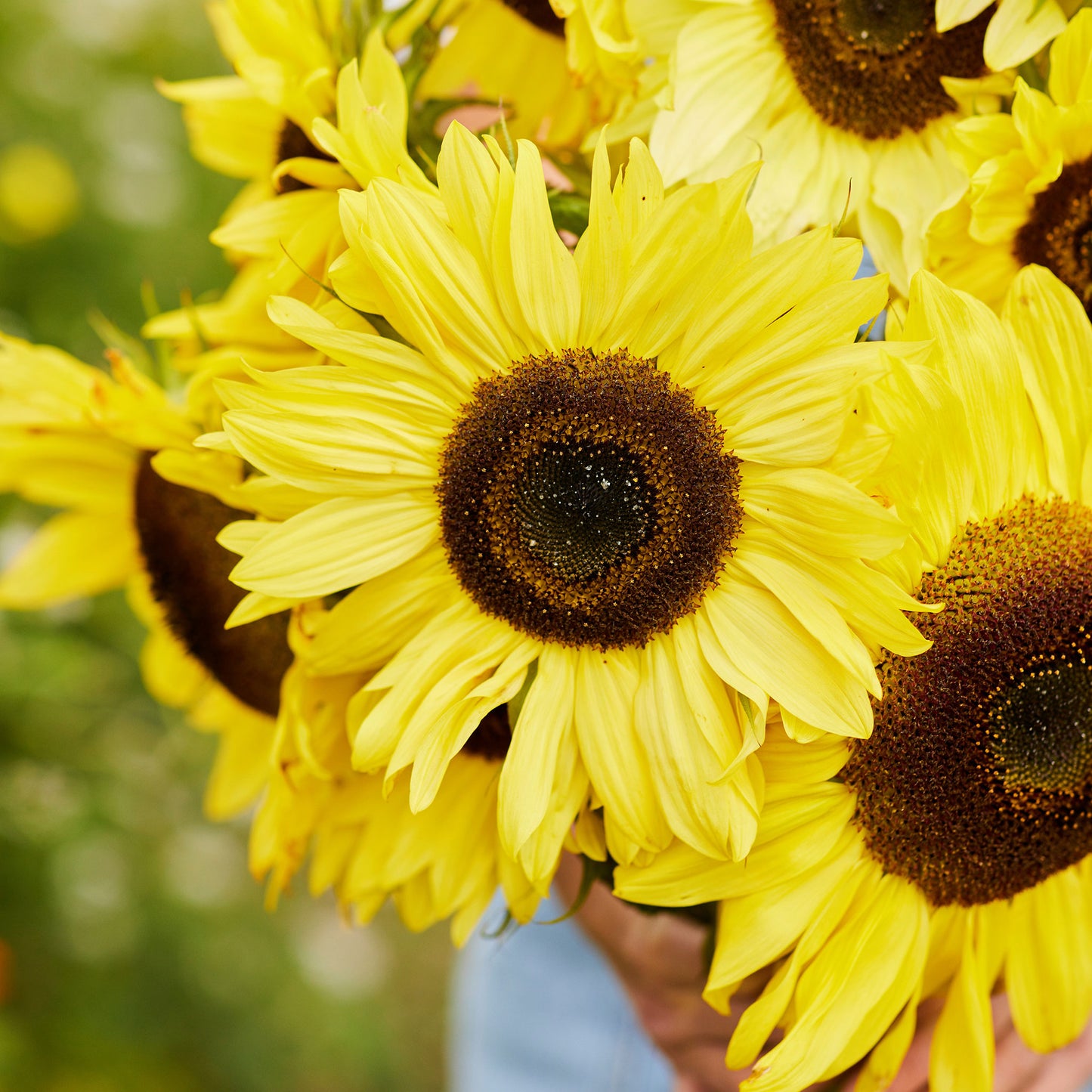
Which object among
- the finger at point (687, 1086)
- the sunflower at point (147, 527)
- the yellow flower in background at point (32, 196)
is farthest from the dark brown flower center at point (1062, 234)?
the yellow flower in background at point (32, 196)

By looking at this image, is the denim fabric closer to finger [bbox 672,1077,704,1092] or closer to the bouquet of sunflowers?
finger [bbox 672,1077,704,1092]

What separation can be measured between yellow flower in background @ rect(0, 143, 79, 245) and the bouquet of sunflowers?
985mm

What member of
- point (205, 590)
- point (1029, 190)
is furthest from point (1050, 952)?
point (205, 590)

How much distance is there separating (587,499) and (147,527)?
28cm

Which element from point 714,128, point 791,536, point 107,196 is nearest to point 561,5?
point 714,128

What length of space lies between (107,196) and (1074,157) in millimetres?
1369

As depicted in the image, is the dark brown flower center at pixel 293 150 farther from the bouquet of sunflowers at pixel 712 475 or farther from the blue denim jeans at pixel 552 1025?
the blue denim jeans at pixel 552 1025

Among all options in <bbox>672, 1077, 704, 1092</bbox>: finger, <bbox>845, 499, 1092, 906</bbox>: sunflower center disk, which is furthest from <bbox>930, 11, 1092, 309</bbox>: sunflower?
<bbox>672, 1077, 704, 1092</bbox>: finger

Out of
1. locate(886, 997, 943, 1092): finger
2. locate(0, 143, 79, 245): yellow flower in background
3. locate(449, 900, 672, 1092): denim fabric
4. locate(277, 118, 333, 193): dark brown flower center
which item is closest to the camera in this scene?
locate(277, 118, 333, 193): dark brown flower center

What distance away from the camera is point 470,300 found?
462 millimetres

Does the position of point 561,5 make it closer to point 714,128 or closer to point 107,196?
point 714,128

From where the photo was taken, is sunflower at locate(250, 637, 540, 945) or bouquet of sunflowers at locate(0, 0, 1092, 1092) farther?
sunflower at locate(250, 637, 540, 945)

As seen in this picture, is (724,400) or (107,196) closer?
(724,400)

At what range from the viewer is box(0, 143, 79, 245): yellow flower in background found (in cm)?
140
